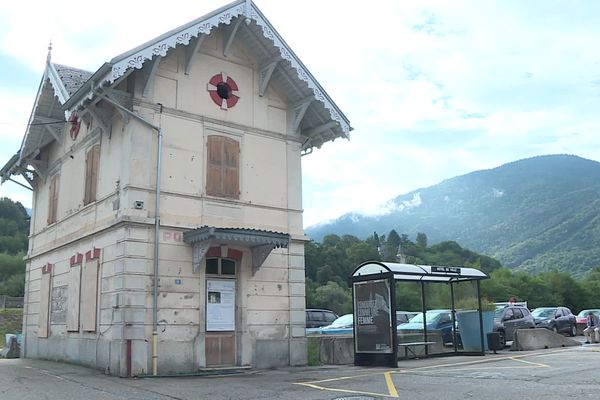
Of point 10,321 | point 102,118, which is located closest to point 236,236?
point 102,118

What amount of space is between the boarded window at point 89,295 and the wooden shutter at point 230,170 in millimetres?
4173

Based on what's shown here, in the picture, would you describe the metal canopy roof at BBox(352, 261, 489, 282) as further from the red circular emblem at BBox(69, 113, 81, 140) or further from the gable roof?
the red circular emblem at BBox(69, 113, 81, 140)

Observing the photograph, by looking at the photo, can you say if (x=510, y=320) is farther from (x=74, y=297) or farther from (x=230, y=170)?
(x=74, y=297)

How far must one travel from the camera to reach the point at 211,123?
17797 millimetres

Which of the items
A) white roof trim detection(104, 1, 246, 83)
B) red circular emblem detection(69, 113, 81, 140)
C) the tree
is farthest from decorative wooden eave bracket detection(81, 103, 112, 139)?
the tree

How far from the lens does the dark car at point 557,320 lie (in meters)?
32.5

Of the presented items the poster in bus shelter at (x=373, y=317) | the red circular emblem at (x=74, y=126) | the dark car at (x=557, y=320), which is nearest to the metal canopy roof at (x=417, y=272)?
the poster in bus shelter at (x=373, y=317)

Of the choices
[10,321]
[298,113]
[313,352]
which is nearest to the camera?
[313,352]

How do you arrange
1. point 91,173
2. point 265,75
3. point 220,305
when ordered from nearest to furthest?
point 220,305, point 91,173, point 265,75

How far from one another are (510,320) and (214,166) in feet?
54.1

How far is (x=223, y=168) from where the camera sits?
17812 millimetres

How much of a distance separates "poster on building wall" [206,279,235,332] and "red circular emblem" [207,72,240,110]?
5.30 m

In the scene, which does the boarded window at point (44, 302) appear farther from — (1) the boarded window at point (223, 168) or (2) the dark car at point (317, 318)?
(2) the dark car at point (317, 318)

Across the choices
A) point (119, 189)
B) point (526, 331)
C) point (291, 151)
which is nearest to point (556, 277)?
point (526, 331)
